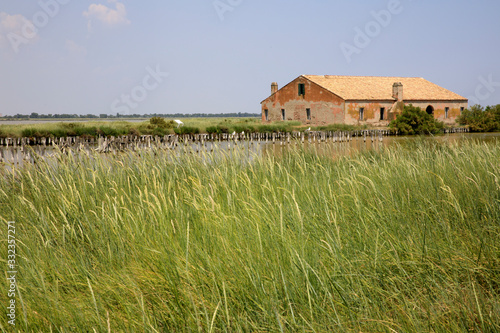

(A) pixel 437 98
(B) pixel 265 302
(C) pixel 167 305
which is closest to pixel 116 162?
(C) pixel 167 305

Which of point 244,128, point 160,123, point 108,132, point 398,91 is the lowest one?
point 108,132

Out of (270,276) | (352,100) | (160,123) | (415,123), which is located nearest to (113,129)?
(160,123)

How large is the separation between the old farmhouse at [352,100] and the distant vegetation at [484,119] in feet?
13.6

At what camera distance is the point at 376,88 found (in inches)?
1631

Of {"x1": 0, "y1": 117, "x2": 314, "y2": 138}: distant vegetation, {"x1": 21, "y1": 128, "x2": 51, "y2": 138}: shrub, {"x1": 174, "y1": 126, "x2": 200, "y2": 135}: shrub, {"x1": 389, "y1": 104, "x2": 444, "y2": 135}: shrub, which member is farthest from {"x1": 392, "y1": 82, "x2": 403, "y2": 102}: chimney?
{"x1": 21, "y1": 128, "x2": 51, "y2": 138}: shrub

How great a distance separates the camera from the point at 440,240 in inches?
151

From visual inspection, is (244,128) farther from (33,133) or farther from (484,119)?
(484,119)

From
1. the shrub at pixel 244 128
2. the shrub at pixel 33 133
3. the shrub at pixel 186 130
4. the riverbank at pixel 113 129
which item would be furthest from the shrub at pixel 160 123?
the shrub at pixel 33 133

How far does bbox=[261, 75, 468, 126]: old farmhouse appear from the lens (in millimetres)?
37406

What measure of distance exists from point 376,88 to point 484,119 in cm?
996

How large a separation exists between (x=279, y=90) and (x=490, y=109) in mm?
19135

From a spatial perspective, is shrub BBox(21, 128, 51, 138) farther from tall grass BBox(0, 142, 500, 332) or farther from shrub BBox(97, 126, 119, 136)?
tall grass BBox(0, 142, 500, 332)

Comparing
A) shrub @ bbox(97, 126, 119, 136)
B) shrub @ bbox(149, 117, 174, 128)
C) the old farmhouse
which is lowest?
shrub @ bbox(97, 126, 119, 136)

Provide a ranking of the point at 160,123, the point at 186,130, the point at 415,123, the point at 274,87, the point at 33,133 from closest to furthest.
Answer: the point at 33,133
the point at 415,123
the point at 186,130
the point at 160,123
the point at 274,87
